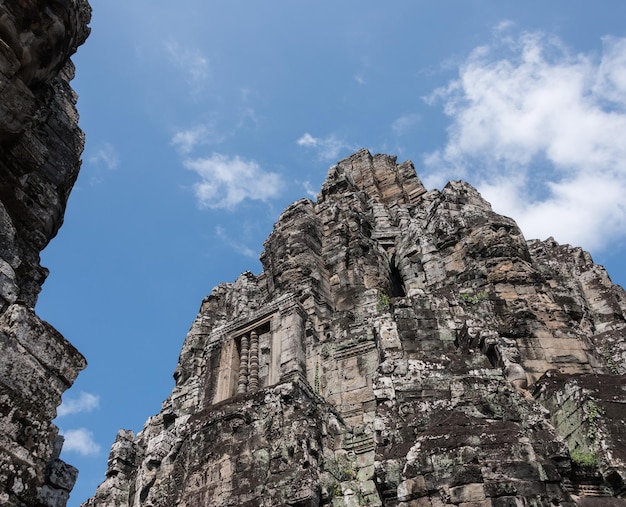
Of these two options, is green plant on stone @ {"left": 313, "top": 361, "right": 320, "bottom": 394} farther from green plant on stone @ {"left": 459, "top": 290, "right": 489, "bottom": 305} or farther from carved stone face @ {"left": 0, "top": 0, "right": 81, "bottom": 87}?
carved stone face @ {"left": 0, "top": 0, "right": 81, "bottom": 87}

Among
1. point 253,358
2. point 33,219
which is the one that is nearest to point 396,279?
point 253,358

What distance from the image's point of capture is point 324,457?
14.2 meters

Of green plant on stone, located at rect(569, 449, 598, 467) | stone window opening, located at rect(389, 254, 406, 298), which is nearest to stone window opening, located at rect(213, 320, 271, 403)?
stone window opening, located at rect(389, 254, 406, 298)

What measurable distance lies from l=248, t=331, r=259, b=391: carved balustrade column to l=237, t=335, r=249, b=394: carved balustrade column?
208 mm

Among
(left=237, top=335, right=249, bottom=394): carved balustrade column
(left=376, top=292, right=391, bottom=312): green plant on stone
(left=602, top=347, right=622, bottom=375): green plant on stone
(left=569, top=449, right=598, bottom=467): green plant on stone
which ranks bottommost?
(left=569, top=449, right=598, bottom=467): green plant on stone

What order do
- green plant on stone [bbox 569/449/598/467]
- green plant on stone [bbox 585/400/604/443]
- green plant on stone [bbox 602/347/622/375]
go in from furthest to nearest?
1. green plant on stone [bbox 602/347/622/375]
2. green plant on stone [bbox 585/400/604/443]
3. green plant on stone [bbox 569/449/598/467]

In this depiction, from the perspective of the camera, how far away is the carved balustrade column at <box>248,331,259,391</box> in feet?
59.2

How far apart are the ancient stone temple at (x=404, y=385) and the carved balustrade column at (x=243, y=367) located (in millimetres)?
77

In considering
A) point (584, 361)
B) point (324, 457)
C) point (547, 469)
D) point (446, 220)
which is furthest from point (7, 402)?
point (446, 220)

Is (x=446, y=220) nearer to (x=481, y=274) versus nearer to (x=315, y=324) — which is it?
(x=481, y=274)

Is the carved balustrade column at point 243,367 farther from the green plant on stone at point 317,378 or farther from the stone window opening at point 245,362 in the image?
the green plant on stone at point 317,378

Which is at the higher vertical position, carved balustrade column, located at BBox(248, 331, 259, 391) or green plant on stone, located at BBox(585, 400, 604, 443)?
carved balustrade column, located at BBox(248, 331, 259, 391)

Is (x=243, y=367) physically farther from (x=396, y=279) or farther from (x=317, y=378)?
(x=396, y=279)

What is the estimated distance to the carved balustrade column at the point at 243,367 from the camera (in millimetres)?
18156
